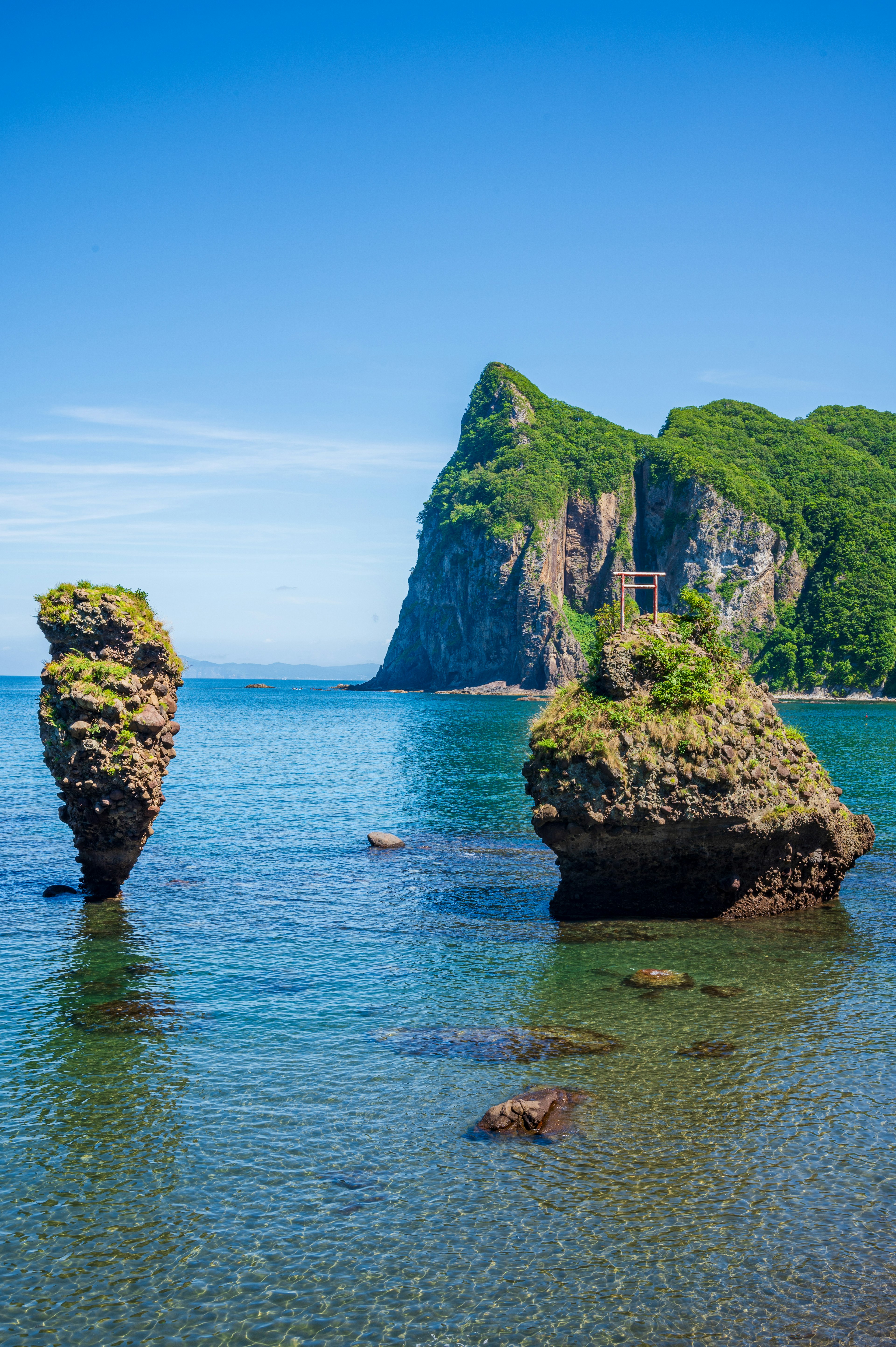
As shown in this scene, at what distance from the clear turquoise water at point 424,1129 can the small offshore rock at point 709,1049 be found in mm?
217

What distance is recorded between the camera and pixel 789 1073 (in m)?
18.0

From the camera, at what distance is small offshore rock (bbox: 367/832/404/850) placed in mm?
41562

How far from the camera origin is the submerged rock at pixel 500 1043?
18953mm

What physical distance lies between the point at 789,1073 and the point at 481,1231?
25.0 feet

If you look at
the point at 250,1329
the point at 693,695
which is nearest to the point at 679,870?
the point at 693,695

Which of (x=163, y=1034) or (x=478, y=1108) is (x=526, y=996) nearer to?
(x=478, y=1108)

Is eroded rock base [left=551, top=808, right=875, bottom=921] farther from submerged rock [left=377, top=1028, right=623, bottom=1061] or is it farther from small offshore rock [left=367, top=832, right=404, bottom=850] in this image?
small offshore rock [left=367, top=832, right=404, bottom=850]

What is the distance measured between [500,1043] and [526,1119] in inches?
147

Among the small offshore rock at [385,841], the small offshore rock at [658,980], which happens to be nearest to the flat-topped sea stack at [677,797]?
the small offshore rock at [658,980]

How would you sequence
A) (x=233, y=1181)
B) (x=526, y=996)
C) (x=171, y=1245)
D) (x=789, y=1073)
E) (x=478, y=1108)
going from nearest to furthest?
(x=171, y=1245), (x=233, y=1181), (x=478, y=1108), (x=789, y=1073), (x=526, y=996)

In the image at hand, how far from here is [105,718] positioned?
3020cm

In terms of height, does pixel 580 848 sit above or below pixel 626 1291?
above

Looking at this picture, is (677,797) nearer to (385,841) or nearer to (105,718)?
(385,841)

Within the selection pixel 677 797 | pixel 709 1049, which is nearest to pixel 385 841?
pixel 677 797
